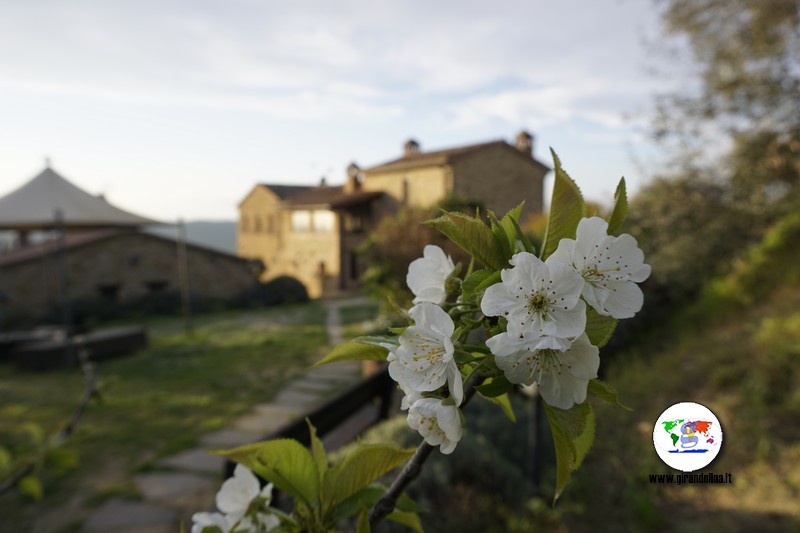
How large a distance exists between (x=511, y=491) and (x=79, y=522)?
266 centimetres

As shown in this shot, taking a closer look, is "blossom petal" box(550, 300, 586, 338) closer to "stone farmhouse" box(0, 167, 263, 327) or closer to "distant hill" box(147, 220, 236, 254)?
"stone farmhouse" box(0, 167, 263, 327)

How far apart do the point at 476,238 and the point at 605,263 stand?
0.39 feet

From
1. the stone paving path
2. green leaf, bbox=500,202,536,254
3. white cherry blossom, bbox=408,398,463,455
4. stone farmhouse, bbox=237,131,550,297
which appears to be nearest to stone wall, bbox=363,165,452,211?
stone farmhouse, bbox=237,131,550,297

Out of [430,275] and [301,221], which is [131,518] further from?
[301,221]

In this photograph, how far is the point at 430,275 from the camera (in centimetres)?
64

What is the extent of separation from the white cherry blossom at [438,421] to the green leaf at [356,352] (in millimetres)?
95

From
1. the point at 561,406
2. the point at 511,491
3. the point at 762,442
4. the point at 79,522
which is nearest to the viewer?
the point at 561,406

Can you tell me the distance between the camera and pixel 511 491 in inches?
120

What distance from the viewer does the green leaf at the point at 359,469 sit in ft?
2.04

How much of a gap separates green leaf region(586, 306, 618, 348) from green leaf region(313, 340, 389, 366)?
202mm

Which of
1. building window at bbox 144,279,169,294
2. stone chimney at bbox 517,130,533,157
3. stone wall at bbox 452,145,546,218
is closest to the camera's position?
stone wall at bbox 452,145,546,218

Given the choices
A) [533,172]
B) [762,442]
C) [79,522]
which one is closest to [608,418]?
[762,442]

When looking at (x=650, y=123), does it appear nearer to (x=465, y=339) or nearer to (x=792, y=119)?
(x=792, y=119)

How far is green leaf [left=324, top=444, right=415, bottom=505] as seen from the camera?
621mm
